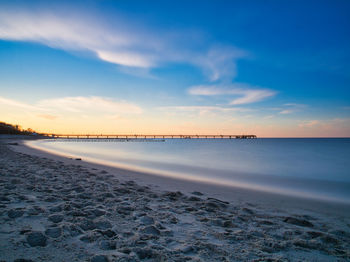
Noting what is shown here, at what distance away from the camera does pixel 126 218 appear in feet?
10.0

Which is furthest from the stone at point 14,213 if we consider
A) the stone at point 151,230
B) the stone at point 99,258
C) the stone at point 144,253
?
the stone at point 144,253

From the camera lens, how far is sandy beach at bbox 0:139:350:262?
2.04 metres

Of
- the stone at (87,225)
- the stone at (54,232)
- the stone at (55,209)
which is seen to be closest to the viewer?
the stone at (54,232)

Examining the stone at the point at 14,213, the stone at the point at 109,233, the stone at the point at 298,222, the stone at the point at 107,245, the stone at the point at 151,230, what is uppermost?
the stone at the point at 14,213

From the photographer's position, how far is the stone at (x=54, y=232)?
2.26 metres

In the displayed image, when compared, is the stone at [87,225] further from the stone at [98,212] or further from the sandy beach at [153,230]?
the stone at [98,212]

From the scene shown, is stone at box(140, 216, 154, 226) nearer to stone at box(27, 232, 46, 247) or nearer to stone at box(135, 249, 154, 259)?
stone at box(135, 249, 154, 259)

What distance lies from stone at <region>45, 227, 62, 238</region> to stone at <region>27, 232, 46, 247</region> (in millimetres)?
83

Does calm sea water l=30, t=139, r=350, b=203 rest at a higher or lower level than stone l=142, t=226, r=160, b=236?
lower

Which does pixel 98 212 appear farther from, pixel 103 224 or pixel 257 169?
pixel 257 169

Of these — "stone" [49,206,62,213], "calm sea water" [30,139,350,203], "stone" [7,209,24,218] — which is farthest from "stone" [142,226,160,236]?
"calm sea water" [30,139,350,203]

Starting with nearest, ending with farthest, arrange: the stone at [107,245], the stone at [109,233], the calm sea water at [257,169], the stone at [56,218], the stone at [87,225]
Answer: the stone at [107,245], the stone at [109,233], the stone at [87,225], the stone at [56,218], the calm sea water at [257,169]

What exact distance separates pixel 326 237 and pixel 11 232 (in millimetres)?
4022

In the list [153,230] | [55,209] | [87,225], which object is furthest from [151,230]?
[55,209]
